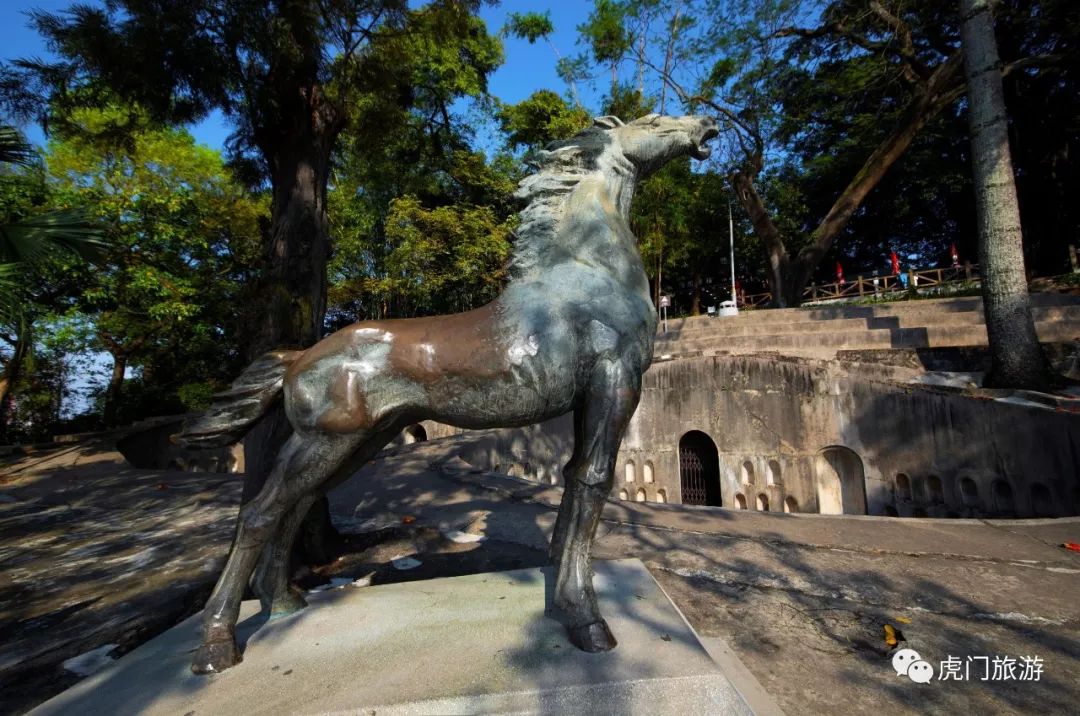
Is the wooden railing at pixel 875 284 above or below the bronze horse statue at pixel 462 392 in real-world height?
above

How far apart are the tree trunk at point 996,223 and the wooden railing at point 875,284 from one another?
1666 cm

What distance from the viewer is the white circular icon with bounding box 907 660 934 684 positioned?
2.12 metres

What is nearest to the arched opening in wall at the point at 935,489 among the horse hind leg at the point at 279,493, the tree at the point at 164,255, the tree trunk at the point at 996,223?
the tree trunk at the point at 996,223

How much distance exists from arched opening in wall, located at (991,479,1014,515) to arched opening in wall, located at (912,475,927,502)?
27.7 inches

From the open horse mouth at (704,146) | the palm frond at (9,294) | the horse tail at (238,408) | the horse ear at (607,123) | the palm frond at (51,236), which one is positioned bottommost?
the horse tail at (238,408)

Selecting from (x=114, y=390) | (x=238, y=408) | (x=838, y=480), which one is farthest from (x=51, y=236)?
(x=114, y=390)

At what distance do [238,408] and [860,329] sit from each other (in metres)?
10.3

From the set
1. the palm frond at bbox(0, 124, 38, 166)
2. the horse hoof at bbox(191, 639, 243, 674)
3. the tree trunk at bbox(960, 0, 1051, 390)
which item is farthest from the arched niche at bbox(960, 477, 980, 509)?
the palm frond at bbox(0, 124, 38, 166)

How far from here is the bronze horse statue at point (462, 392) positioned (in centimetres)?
209

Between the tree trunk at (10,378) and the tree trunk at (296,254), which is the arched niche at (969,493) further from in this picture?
the tree trunk at (10,378)

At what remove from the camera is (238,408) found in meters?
2.23

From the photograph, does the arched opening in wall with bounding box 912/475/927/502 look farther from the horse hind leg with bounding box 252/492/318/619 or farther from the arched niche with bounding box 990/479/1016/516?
the horse hind leg with bounding box 252/492/318/619

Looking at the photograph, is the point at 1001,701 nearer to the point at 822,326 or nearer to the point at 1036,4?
the point at 822,326

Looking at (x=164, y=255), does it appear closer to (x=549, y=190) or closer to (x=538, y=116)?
(x=538, y=116)
